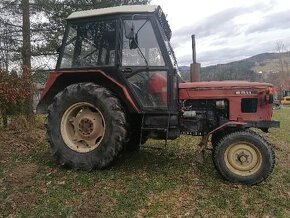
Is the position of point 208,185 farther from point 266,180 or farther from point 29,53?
point 29,53

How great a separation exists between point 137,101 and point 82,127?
3.49ft

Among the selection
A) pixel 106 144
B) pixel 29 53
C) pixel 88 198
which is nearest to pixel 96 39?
pixel 106 144

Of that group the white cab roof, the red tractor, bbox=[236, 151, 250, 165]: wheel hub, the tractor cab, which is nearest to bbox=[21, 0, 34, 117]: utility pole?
the red tractor

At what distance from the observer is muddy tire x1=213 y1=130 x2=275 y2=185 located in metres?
5.65

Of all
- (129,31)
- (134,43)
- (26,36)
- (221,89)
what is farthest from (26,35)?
(221,89)

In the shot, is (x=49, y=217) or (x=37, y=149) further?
(x=37, y=149)

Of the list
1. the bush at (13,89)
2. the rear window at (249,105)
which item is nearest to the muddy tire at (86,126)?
the rear window at (249,105)

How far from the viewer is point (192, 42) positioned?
7.62 metres

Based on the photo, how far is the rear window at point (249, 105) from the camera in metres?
6.12

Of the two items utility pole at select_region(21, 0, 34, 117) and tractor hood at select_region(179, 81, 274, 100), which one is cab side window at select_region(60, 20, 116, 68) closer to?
tractor hood at select_region(179, 81, 274, 100)

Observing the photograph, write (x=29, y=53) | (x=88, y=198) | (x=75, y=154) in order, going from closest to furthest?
(x=88, y=198), (x=75, y=154), (x=29, y=53)

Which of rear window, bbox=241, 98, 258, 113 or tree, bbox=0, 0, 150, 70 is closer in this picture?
rear window, bbox=241, 98, 258, 113

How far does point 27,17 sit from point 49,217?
33.1 ft

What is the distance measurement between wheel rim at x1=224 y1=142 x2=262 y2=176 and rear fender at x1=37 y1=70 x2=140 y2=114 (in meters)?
1.62
